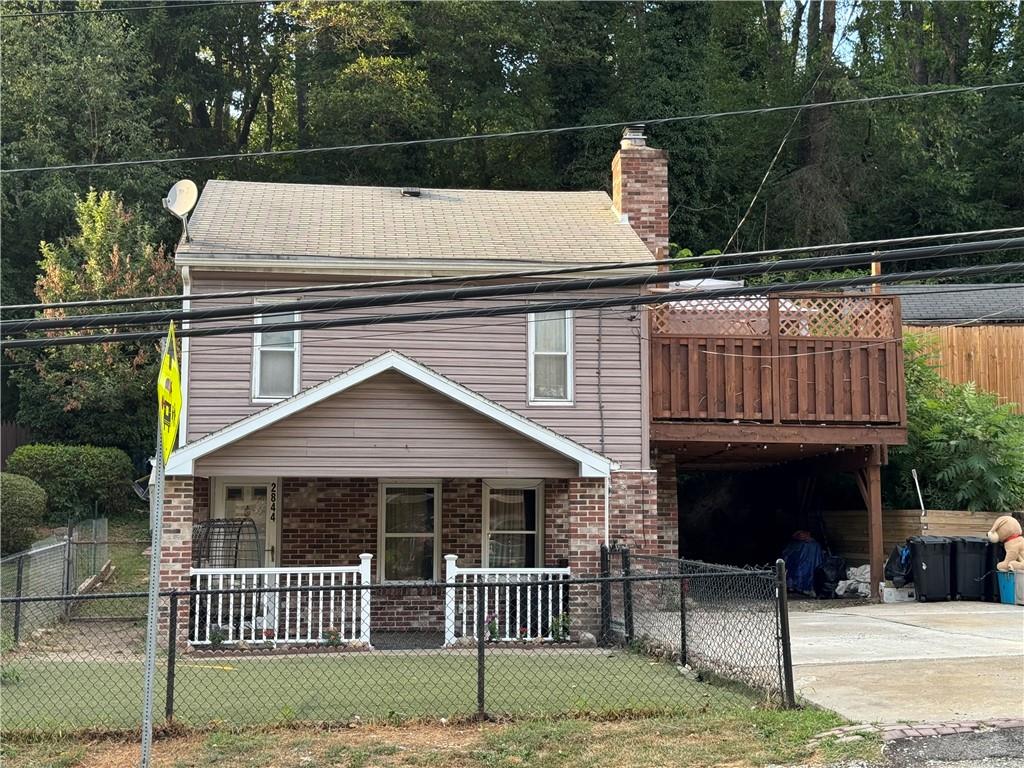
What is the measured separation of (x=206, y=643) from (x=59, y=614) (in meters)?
3.18

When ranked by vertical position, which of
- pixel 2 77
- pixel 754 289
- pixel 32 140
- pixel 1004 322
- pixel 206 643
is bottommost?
pixel 206 643

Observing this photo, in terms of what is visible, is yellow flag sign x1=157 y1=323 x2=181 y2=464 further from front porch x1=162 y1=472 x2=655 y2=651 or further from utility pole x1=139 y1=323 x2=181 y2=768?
front porch x1=162 y1=472 x2=655 y2=651

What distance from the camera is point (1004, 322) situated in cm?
2619

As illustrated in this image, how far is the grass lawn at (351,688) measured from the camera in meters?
8.64

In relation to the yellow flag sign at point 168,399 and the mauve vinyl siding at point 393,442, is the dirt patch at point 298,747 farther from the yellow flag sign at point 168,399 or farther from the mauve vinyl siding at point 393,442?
the mauve vinyl siding at point 393,442

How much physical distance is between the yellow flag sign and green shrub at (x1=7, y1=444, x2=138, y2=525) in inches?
688

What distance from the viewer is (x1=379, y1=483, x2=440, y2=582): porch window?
16.7m

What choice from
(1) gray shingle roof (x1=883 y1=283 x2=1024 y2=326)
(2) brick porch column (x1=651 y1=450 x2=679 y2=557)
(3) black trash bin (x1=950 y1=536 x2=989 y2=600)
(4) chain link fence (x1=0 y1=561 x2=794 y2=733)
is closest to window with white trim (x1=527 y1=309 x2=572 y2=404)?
(4) chain link fence (x1=0 y1=561 x2=794 y2=733)

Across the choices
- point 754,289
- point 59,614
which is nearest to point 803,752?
point 754,289

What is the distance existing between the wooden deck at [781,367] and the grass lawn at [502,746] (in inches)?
345

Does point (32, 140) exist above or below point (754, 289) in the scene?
above

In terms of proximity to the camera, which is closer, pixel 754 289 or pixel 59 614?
pixel 754 289

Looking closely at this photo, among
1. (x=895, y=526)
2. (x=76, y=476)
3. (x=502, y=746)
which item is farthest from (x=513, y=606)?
(x=76, y=476)

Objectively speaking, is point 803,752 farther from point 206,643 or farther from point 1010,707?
point 206,643
